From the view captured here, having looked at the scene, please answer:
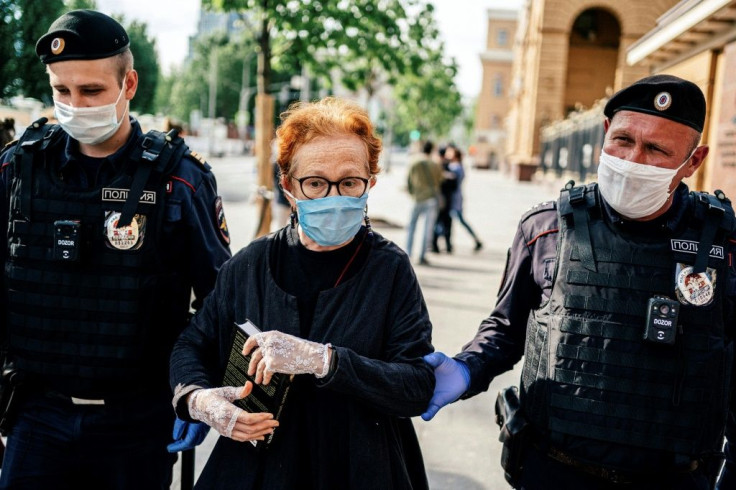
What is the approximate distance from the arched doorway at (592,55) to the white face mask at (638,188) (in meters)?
34.2

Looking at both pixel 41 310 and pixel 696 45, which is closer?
pixel 41 310

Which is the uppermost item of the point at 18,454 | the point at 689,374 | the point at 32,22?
the point at 32,22

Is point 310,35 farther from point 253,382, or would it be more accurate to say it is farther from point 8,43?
point 253,382

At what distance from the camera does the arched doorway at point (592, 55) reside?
33.8 metres

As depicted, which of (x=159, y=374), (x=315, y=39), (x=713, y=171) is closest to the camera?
(x=159, y=374)

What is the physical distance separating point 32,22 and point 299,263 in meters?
2.39

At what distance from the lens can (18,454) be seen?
7.43ft

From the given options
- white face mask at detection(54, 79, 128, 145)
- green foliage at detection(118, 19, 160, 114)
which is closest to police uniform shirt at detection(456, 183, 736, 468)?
white face mask at detection(54, 79, 128, 145)

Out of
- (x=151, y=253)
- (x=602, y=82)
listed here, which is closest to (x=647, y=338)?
(x=151, y=253)

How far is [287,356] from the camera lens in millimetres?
1754

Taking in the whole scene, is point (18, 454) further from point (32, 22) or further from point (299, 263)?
point (32, 22)

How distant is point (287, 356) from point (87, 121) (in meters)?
1.21

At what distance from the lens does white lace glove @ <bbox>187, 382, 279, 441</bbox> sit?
1.79 m

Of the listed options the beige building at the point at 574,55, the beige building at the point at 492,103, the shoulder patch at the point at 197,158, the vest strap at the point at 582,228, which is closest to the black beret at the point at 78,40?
the shoulder patch at the point at 197,158
